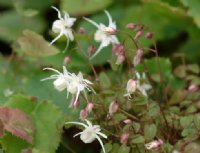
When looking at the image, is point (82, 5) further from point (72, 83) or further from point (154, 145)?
point (154, 145)

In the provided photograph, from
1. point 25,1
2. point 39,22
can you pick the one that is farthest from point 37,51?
point 25,1

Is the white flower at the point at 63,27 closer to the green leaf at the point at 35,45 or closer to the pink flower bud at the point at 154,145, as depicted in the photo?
the green leaf at the point at 35,45

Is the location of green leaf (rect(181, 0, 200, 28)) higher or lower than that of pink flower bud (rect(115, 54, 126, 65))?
lower

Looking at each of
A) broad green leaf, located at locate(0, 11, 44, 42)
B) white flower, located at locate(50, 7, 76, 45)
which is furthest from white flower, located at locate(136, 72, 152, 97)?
broad green leaf, located at locate(0, 11, 44, 42)

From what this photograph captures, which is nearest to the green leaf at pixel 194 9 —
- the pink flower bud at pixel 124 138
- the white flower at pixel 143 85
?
the white flower at pixel 143 85

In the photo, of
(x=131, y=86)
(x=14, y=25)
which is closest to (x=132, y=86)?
(x=131, y=86)

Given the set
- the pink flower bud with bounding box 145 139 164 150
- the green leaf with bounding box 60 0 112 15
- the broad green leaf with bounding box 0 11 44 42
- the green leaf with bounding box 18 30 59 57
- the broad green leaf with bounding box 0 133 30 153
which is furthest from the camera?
the broad green leaf with bounding box 0 11 44 42

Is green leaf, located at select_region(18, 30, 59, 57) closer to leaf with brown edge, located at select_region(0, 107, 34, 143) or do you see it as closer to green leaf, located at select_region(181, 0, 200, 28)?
leaf with brown edge, located at select_region(0, 107, 34, 143)
